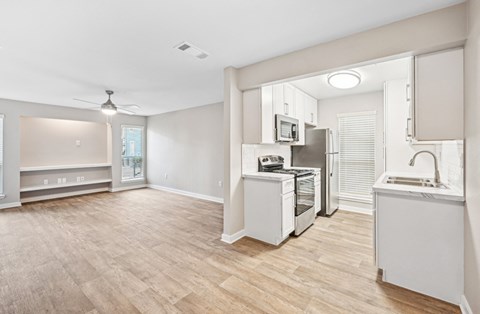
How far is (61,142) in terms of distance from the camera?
232 inches

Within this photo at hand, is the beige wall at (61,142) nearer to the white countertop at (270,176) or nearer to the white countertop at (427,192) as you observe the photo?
the white countertop at (270,176)

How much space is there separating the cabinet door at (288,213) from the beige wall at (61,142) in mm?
6181

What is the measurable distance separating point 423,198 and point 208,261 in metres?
2.30

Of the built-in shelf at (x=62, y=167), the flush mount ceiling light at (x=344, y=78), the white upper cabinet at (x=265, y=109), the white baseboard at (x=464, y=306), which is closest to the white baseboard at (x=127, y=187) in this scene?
the built-in shelf at (x=62, y=167)

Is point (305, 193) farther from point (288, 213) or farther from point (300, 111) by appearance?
point (300, 111)

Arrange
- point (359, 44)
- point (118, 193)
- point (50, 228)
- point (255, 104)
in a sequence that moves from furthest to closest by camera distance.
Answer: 1. point (118, 193)
2. point (50, 228)
3. point (255, 104)
4. point (359, 44)

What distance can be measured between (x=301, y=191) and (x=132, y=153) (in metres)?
6.14

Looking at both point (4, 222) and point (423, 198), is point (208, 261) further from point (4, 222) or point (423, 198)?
point (4, 222)

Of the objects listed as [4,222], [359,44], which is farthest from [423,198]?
[4,222]

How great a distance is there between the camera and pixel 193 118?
602 cm

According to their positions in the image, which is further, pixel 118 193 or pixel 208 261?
pixel 118 193

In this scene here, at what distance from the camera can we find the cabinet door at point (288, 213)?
9.52 feet

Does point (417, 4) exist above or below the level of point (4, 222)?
above

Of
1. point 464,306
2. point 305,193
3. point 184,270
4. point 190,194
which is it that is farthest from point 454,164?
point 190,194
